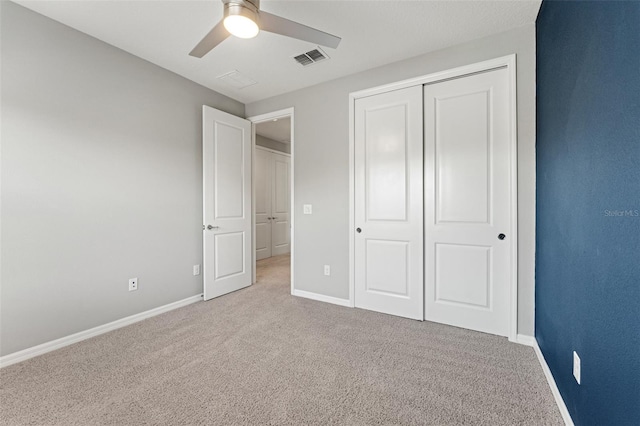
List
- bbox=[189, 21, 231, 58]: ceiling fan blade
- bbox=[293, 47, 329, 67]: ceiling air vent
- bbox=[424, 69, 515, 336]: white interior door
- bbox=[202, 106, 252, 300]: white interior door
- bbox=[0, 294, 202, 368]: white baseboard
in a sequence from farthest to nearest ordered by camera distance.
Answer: bbox=[202, 106, 252, 300]: white interior door, bbox=[293, 47, 329, 67]: ceiling air vent, bbox=[424, 69, 515, 336]: white interior door, bbox=[0, 294, 202, 368]: white baseboard, bbox=[189, 21, 231, 58]: ceiling fan blade

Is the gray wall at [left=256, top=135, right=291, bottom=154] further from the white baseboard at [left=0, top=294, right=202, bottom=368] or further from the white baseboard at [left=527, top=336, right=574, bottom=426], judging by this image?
the white baseboard at [left=527, top=336, right=574, bottom=426]

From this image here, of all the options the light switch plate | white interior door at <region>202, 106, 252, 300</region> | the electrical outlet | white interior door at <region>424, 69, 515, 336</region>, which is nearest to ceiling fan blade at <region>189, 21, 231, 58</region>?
white interior door at <region>202, 106, 252, 300</region>

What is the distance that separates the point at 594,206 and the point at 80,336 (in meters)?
3.50

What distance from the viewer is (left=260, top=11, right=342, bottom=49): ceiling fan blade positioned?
169cm

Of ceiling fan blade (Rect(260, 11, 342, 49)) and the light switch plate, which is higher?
ceiling fan blade (Rect(260, 11, 342, 49))

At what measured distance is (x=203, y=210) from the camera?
11.0 ft

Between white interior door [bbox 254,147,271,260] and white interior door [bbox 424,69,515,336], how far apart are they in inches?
156

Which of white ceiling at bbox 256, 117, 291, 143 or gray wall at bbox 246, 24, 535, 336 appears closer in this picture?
gray wall at bbox 246, 24, 535, 336

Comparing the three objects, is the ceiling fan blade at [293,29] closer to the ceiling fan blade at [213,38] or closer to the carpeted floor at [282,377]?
the ceiling fan blade at [213,38]

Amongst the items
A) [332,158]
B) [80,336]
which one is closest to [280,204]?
[332,158]

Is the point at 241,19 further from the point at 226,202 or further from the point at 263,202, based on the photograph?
the point at 263,202

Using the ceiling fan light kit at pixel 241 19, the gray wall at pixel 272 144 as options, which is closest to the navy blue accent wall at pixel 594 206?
the ceiling fan light kit at pixel 241 19

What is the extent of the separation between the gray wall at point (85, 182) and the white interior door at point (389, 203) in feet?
6.41

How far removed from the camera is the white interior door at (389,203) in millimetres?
2757
